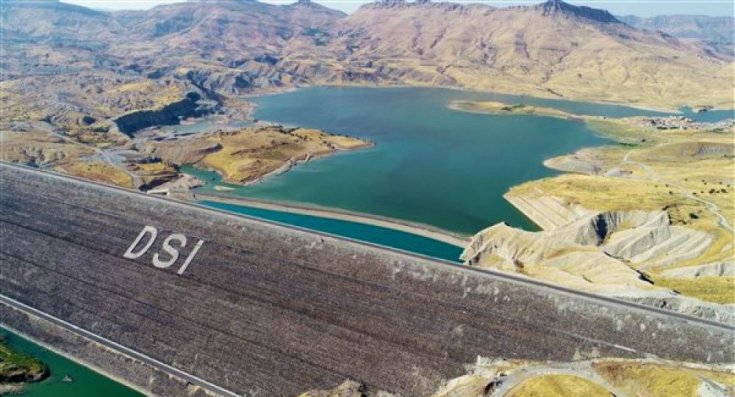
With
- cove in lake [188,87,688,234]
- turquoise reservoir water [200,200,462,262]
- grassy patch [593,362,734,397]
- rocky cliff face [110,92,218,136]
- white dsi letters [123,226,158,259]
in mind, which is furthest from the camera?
rocky cliff face [110,92,218,136]

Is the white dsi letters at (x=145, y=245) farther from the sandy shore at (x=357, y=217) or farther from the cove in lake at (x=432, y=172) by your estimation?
the cove in lake at (x=432, y=172)

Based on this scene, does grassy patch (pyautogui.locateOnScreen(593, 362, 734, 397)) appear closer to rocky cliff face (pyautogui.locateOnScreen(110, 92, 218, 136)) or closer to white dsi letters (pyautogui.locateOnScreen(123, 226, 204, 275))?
white dsi letters (pyautogui.locateOnScreen(123, 226, 204, 275))

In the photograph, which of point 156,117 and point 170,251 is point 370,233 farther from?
point 156,117

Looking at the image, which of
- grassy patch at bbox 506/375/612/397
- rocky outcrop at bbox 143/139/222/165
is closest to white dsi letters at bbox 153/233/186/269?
grassy patch at bbox 506/375/612/397

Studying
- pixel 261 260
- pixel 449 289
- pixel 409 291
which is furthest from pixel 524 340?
pixel 261 260

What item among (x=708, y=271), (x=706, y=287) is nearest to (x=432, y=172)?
(x=708, y=271)

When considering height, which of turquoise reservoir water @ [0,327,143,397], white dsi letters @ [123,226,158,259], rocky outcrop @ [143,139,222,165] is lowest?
turquoise reservoir water @ [0,327,143,397]

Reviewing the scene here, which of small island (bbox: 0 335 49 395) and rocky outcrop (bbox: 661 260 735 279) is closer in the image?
small island (bbox: 0 335 49 395)
